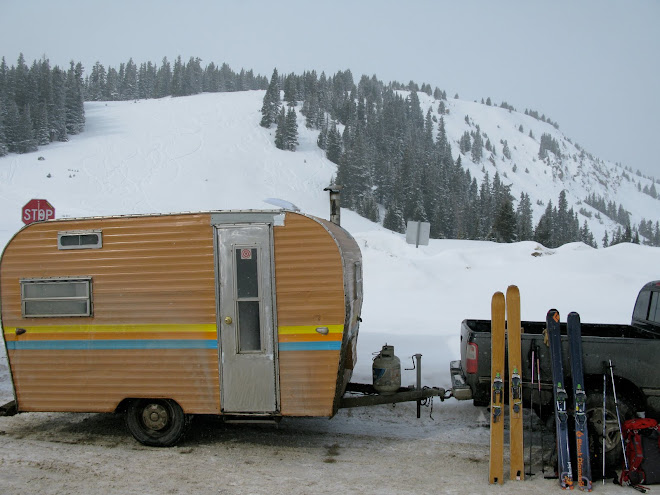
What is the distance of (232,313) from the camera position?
6.36 meters

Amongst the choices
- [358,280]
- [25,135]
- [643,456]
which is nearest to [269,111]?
[25,135]

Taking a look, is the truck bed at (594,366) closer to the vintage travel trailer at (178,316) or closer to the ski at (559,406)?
the ski at (559,406)

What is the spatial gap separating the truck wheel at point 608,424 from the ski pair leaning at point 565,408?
0.30 meters

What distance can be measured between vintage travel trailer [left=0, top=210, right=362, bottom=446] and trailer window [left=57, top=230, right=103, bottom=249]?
0.04ft

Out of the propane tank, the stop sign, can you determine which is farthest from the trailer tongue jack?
the stop sign

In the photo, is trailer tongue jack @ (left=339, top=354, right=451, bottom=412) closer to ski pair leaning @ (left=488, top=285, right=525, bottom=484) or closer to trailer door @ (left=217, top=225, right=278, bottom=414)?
trailer door @ (left=217, top=225, right=278, bottom=414)

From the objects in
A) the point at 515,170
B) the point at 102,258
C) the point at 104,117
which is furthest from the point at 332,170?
the point at 515,170

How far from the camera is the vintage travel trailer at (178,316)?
6.26 metres

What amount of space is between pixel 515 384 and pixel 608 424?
1.21 metres

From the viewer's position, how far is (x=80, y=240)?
6.70 metres

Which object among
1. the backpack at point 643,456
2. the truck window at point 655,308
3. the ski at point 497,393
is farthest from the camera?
the truck window at point 655,308

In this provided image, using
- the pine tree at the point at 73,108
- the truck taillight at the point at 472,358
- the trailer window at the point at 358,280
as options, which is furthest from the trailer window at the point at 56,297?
the pine tree at the point at 73,108

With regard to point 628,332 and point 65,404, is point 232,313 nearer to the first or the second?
point 65,404

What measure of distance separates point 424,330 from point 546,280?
808cm
